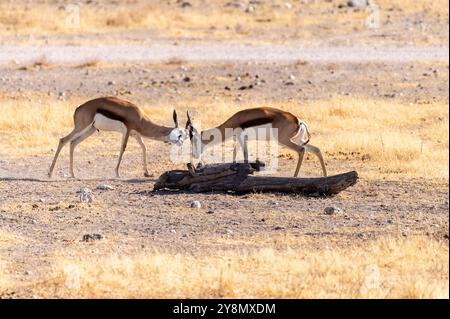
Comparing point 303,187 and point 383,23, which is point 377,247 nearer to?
point 303,187

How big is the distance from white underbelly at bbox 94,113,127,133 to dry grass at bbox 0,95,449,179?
1774 mm

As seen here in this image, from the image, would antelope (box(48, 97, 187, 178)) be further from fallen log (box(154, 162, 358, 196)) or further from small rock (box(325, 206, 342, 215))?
small rock (box(325, 206, 342, 215))

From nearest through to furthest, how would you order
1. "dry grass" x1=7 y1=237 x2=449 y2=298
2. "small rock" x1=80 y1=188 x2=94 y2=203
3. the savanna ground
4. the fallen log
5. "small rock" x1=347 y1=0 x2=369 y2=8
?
"dry grass" x1=7 y1=237 x2=449 y2=298
the savanna ground
"small rock" x1=80 y1=188 x2=94 y2=203
the fallen log
"small rock" x1=347 y1=0 x2=369 y2=8

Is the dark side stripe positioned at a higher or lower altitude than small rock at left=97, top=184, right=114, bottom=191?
higher

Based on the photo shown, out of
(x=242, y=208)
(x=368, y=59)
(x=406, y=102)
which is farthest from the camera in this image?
(x=368, y=59)

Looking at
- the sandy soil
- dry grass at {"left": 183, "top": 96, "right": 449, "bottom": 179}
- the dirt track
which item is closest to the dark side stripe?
the sandy soil

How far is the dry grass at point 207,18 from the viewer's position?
28.4 m

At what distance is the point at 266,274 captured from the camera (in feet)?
25.2

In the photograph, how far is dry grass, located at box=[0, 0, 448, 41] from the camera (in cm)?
A: 2839

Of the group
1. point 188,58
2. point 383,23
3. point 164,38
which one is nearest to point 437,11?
point 383,23

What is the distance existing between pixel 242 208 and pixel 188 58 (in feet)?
44.8

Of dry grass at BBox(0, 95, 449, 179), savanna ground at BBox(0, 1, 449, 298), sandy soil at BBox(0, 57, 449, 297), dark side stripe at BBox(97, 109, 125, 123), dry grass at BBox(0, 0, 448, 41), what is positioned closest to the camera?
savanna ground at BBox(0, 1, 449, 298)

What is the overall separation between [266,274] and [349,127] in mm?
8061
